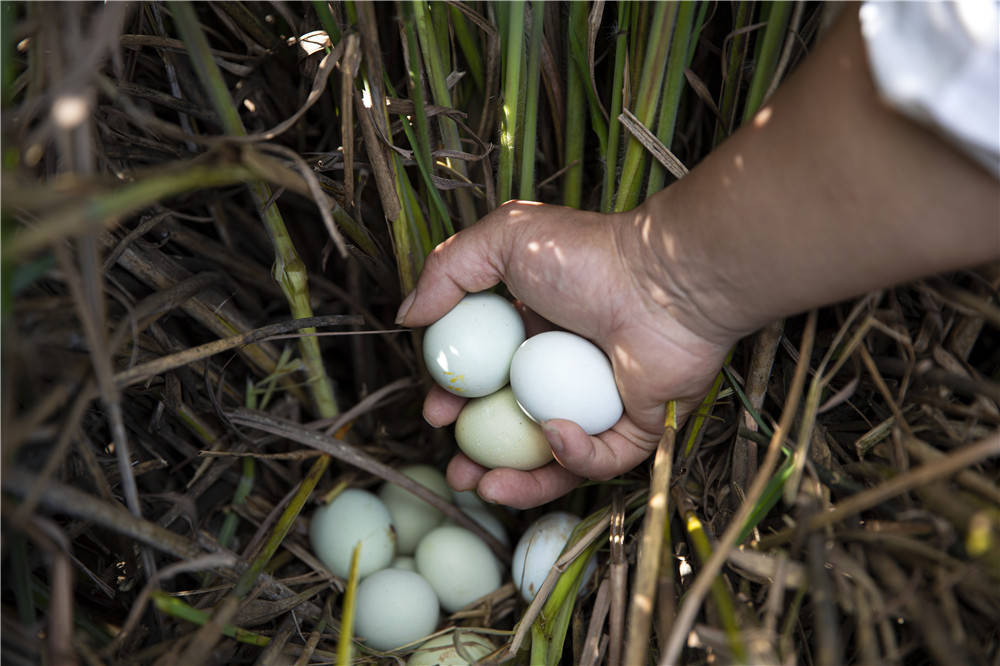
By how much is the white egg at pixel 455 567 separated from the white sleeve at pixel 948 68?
920mm

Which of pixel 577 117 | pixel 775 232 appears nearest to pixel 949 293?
pixel 775 232

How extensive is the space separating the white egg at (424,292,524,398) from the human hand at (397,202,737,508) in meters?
0.03

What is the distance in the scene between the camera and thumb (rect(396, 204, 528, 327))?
1110mm

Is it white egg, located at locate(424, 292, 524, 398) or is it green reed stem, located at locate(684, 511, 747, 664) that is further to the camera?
white egg, located at locate(424, 292, 524, 398)

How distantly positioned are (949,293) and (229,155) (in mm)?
905

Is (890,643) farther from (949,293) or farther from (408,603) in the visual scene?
(408,603)

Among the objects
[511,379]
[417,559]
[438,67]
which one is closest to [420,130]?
[438,67]

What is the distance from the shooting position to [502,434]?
1.14 m

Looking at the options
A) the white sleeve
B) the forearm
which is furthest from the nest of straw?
the white sleeve

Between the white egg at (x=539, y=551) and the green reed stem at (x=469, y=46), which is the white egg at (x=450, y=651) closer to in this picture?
the white egg at (x=539, y=551)

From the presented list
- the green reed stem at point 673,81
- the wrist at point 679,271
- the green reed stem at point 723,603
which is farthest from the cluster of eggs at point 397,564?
the green reed stem at point 673,81

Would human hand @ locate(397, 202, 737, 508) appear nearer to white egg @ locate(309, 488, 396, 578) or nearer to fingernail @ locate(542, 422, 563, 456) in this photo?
fingernail @ locate(542, 422, 563, 456)

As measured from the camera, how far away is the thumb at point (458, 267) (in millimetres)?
1110

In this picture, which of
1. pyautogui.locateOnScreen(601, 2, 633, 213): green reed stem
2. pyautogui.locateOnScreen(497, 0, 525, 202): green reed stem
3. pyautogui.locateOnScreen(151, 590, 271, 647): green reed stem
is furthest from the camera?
pyautogui.locateOnScreen(601, 2, 633, 213): green reed stem
